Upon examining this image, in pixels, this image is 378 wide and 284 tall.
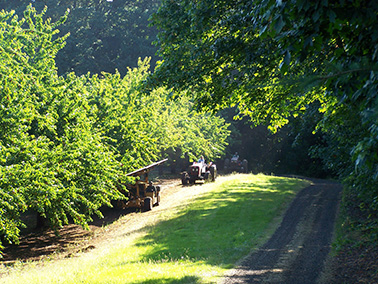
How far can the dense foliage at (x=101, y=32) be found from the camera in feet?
163

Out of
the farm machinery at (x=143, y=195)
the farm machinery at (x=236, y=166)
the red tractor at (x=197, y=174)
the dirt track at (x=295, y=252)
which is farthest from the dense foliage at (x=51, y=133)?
the farm machinery at (x=236, y=166)

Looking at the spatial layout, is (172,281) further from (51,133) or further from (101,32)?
(101,32)

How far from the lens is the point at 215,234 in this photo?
1616cm

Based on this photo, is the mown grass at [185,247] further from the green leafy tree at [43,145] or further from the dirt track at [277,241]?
the green leafy tree at [43,145]

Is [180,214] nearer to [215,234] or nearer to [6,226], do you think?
[215,234]

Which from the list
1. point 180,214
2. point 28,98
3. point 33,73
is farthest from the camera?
point 180,214

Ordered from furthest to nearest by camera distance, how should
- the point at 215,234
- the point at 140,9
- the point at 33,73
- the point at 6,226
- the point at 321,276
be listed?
the point at 140,9 → the point at 33,73 → the point at 215,234 → the point at 6,226 → the point at 321,276

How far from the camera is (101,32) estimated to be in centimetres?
5466

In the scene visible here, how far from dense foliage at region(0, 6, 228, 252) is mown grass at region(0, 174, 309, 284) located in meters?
1.92

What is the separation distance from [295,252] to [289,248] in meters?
0.56

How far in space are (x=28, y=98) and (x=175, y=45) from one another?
644cm

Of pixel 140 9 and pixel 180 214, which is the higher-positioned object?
pixel 140 9

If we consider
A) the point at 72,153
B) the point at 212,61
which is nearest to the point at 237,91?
the point at 212,61

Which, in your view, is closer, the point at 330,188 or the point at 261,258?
the point at 261,258
